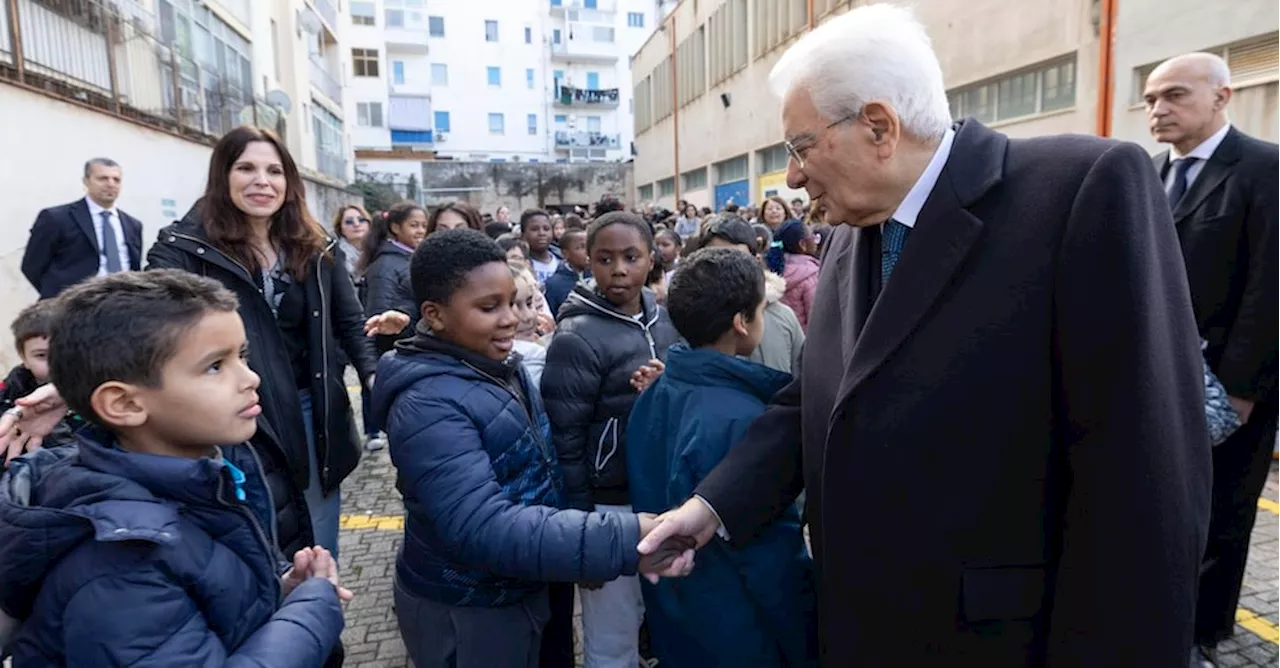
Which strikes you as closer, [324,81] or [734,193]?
[734,193]

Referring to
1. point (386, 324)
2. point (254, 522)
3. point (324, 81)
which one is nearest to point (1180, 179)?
point (386, 324)

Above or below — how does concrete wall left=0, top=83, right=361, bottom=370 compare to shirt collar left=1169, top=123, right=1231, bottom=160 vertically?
above

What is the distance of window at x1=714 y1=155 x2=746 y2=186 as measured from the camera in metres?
24.9

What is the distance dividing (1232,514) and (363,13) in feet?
156

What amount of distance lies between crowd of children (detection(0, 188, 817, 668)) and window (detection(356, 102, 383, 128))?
46.5 meters

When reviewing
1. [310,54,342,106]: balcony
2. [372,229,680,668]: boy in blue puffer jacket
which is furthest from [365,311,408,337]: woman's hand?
[310,54,342,106]: balcony

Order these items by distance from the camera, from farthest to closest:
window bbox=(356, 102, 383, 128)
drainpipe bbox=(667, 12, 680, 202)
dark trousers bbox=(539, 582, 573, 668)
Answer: window bbox=(356, 102, 383, 128) → drainpipe bbox=(667, 12, 680, 202) → dark trousers bbox=(539, 582, 573, 668)

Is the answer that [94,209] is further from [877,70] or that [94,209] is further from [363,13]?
[363,13]

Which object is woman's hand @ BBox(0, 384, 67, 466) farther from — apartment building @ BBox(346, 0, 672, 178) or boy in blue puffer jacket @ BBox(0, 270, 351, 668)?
apartment building @ BBox(346, 0, 672, 178)

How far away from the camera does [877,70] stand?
1.49 m

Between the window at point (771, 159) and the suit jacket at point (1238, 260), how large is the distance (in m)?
18.8

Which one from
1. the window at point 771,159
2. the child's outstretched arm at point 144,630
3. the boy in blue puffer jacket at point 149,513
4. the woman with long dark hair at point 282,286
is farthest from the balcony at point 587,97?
the child's outstretched arm at point 144,630

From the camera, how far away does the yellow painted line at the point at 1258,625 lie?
10.2ft

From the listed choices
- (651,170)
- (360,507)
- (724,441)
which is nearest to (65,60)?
(360,507)
